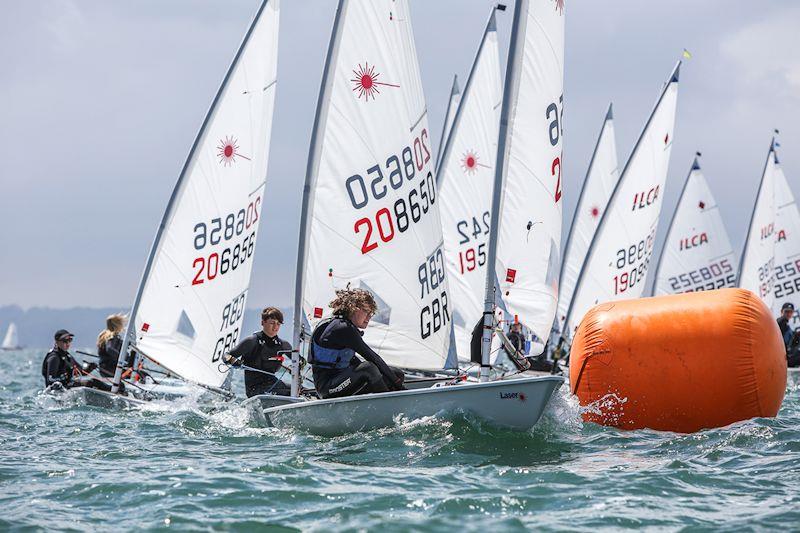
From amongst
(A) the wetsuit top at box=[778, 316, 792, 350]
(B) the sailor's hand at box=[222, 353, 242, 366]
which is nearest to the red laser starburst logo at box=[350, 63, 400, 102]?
(B) the sailor's hand at box=[222, 353, 242, 366]

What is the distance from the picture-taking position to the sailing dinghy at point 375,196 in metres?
9.24

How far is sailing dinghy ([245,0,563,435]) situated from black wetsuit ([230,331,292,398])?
117 centimetres

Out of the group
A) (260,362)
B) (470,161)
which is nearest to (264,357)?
(260,362)

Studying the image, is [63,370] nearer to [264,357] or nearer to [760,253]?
[264,357]

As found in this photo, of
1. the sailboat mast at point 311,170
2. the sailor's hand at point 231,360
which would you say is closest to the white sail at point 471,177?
the sailor's hand at point 231,360

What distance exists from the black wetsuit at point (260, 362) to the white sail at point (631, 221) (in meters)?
10.0

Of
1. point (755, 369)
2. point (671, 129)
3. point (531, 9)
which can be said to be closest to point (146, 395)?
point (531, 9)

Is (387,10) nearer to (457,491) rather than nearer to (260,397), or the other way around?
(260,397)

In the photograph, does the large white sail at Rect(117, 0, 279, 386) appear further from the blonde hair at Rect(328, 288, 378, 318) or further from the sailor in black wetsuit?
the blonde hair at Rect(328, 288, 378, 318)

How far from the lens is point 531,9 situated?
980 centimetres

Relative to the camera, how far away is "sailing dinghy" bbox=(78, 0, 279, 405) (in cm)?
1235

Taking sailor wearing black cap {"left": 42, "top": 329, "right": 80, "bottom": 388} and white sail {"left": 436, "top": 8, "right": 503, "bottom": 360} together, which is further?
white sail {"left": 436, "top": 8, "right": 503, "bottom": 360}

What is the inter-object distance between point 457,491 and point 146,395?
23.9ft

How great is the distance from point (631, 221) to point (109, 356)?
10.6m
